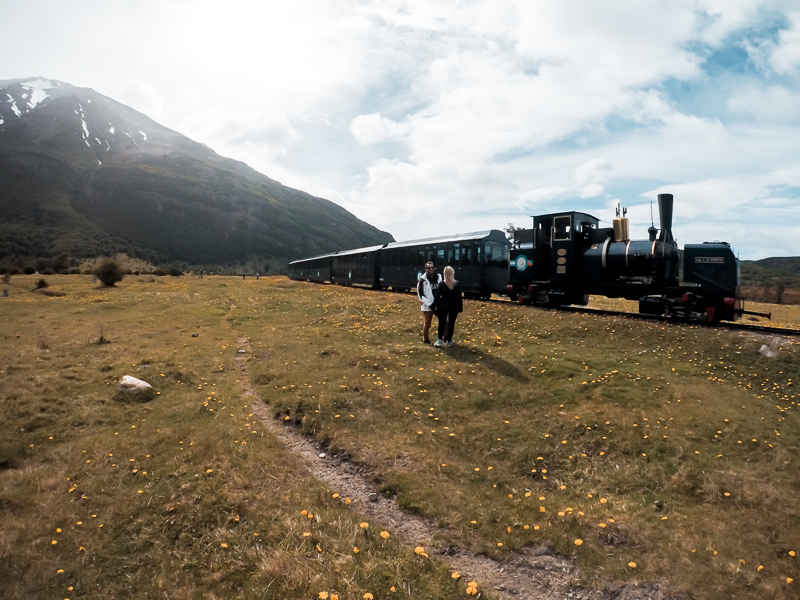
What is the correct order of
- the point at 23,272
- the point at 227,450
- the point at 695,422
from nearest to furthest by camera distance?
the point at 227,450 → the point at 695,422 → the point at 23,272

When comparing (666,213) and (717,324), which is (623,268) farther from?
(717,324)

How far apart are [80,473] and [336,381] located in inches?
259

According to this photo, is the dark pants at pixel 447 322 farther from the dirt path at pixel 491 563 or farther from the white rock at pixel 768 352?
the white rock at pixel 768 352

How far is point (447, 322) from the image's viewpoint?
17.4 m

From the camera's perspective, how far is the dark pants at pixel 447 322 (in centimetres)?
1711

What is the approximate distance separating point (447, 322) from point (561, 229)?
34.1 ft

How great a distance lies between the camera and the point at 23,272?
6788 centimetres

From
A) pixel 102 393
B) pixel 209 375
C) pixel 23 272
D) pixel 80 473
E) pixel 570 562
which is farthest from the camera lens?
pixel 23 272

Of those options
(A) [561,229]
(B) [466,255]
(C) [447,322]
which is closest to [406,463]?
(C) [447,322]

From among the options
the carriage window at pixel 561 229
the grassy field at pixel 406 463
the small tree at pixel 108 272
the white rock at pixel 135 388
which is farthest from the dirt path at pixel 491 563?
the small tree at pixel 108 272

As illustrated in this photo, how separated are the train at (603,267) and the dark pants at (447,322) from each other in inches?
168

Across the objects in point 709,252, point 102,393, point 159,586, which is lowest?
point 159,586

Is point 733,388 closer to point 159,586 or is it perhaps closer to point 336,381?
point 336,381

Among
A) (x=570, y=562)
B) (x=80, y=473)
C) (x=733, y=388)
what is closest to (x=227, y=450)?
(x=80, y=473)
